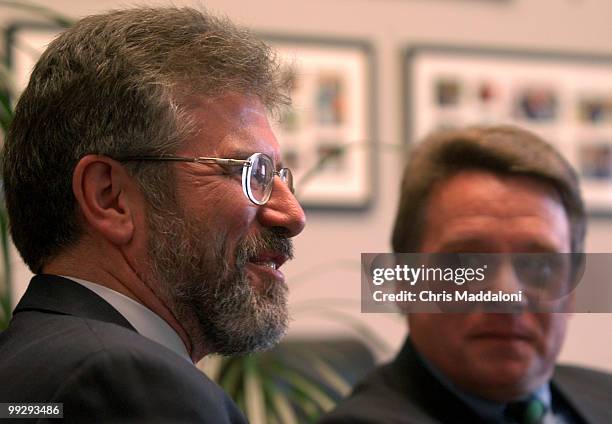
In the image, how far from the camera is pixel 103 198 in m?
1.25

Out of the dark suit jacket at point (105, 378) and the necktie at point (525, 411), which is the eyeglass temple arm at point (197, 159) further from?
the necktie at point (525, 411)

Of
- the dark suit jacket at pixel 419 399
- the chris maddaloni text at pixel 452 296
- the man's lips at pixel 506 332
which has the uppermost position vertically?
the chris maddaloni text at pixel 452 296

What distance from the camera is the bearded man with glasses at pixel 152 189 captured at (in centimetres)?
125

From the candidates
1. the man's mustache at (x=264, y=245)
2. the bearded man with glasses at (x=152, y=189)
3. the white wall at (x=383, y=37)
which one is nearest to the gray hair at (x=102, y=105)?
the bearded man with glasses at (x=152, y=189)

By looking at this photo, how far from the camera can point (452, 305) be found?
53.4 inches

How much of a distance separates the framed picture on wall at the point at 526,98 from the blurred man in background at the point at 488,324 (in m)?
1.35

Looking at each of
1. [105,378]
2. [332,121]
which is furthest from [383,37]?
[105,378]

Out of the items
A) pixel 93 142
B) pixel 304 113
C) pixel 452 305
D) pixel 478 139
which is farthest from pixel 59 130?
pixel 304 113

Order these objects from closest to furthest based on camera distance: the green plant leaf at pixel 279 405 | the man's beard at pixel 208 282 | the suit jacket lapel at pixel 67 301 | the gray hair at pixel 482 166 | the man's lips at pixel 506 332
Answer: the suit jacket lapel at pixel 67 301 → the man's beard at pixel 208 282 → the man's lips at pixel 506 332 → the gray hair at pixel 482 166 → the green plant leaf at pixel 279 405

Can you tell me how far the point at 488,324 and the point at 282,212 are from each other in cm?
33

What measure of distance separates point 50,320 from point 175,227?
0.21m

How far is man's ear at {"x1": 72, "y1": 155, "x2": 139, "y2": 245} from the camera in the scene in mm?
1245

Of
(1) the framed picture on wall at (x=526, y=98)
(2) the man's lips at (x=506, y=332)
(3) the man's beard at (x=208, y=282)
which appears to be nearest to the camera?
(3) the man's beard at (x=208, y=282)

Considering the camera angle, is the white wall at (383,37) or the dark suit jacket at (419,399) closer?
the dark suit jacket at (419,399)
